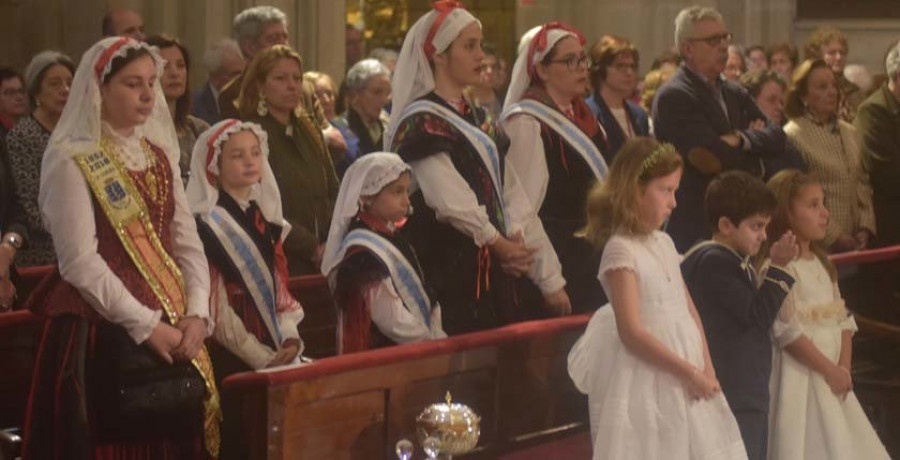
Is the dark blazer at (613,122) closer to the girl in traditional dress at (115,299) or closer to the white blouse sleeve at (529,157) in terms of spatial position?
the white blouse sleeve at (529,157)

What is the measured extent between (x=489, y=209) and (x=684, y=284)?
1022 millimetres

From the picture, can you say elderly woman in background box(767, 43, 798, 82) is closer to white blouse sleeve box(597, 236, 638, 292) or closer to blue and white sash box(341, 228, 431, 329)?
blue and white sash box(341, 228, 431, 329)

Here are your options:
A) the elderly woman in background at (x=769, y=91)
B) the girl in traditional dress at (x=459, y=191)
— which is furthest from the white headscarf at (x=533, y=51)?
the elderly woman in background at (x=769, y=91)

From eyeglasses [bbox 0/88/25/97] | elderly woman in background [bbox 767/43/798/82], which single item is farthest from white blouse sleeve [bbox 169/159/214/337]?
elderly woman in background [bbox 767/43/798/82]

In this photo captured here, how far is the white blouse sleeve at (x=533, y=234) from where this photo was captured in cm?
696

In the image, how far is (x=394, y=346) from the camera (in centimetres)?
612

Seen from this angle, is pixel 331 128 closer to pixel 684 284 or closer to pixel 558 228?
pixel 558 228

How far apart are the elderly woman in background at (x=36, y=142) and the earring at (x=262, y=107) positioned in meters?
0.78

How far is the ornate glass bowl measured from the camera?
5.75 m

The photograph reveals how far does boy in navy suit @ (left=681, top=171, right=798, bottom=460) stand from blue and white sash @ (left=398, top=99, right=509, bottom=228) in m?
0.88

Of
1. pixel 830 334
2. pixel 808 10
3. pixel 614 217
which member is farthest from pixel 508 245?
pixel 808 10

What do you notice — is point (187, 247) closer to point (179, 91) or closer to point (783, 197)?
point (179, 91)

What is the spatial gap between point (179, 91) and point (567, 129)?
5.23ft

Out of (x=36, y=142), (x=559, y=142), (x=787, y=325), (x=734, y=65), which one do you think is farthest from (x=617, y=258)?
(x=734, y=65)
